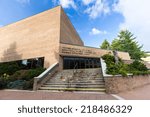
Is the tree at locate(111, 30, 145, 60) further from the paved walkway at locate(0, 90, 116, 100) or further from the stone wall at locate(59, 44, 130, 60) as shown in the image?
the paved walkway at locate(0, 90, 116, 100)

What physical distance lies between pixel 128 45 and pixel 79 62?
22.2 metres

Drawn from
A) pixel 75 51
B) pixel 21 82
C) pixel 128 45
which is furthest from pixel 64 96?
pixel 128 45

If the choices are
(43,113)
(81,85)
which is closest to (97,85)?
(81,85)

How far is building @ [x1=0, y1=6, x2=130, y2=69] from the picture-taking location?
703 inches

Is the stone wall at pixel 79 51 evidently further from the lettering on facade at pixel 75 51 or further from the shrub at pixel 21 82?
the shrub at pixel 21 82

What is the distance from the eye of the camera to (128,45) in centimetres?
3509

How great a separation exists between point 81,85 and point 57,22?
40.5ft

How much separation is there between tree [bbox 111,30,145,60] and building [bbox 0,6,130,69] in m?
16.2

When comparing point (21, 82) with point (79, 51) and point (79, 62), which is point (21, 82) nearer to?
point (79, 62)

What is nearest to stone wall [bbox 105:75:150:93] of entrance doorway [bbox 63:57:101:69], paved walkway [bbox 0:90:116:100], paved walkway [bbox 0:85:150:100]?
paved walkway [bbox 0:85:150:100]

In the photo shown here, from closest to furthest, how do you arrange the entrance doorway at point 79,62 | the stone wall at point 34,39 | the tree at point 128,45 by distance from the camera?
the stone wall at point 34,39 → the entrance doorway at point 79,62 → the tree at point 128,45

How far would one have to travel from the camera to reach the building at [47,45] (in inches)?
703

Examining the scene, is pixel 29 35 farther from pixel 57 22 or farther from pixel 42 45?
pixel 57 22

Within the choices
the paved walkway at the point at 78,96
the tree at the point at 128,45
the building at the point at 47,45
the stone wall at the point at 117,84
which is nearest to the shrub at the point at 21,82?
the paved walkway at the point at 78,96
